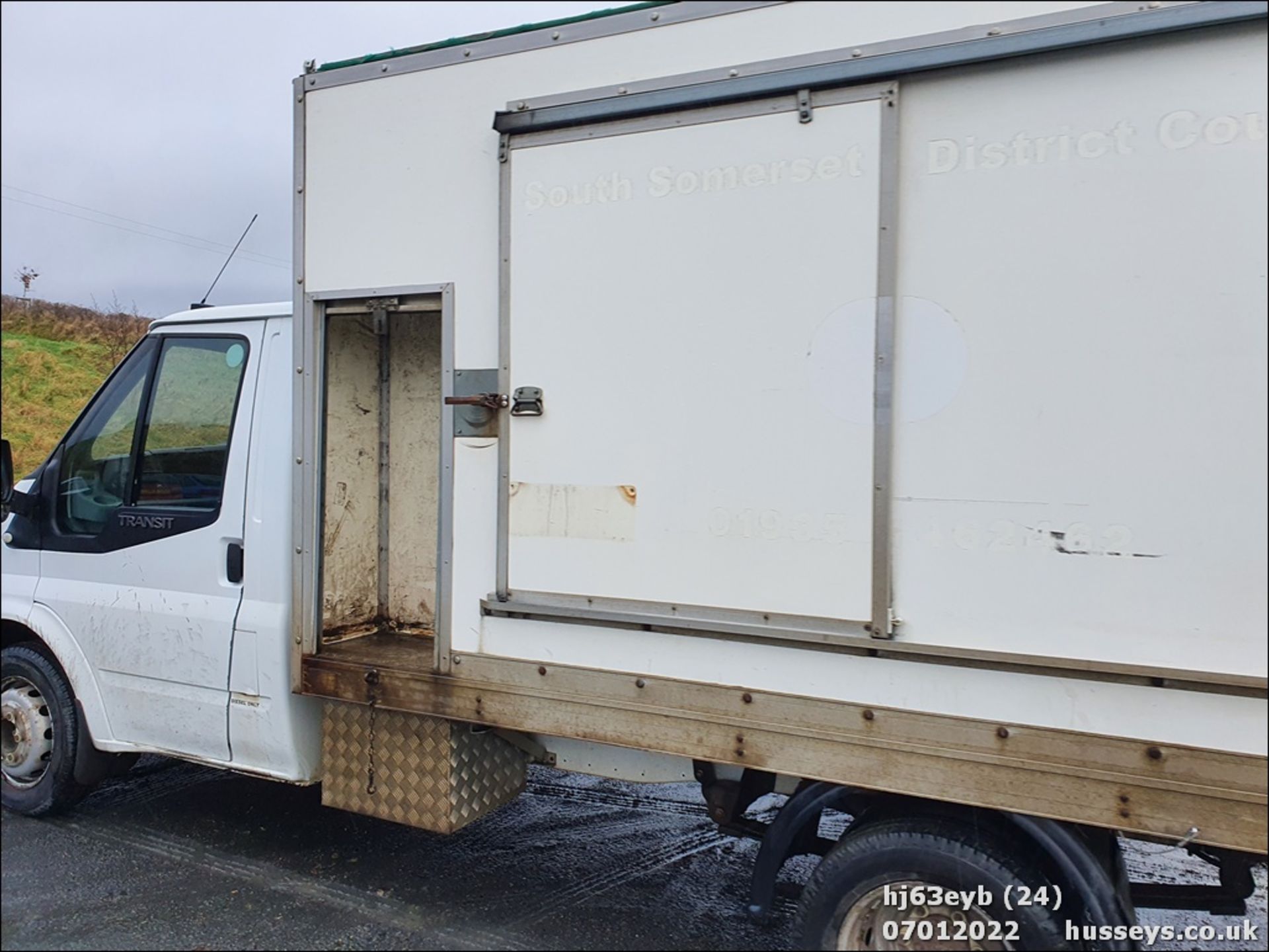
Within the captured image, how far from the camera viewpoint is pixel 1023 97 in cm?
242

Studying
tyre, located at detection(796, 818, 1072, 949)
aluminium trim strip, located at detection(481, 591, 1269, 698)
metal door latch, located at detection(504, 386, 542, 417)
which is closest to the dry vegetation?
metal door latch, located at detection(504, 386, 542, 417)

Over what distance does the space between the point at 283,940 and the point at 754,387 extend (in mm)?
2473

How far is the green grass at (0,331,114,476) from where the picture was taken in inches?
132

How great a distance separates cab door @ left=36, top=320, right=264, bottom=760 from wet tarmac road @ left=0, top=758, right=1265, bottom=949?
0.53 meters

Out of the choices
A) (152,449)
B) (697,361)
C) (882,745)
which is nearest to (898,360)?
(697,361)

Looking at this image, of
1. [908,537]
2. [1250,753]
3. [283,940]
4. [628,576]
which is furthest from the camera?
[283,940]

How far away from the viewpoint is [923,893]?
2607 millimetres

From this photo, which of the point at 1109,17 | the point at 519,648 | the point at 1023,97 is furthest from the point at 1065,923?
the point at 1109,17

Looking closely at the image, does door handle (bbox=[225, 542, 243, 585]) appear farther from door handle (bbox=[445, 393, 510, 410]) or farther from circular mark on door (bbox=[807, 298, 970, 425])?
circular mark on door (bbox=[807, 298, 970, 425])

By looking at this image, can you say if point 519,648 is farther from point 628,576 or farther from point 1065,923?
point 1065,923

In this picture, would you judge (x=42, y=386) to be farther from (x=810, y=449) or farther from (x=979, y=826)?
(x=979, y=826)

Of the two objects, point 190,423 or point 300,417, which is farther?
point 190,423

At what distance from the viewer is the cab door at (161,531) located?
12.0 feet

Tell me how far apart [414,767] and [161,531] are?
1408 mm
